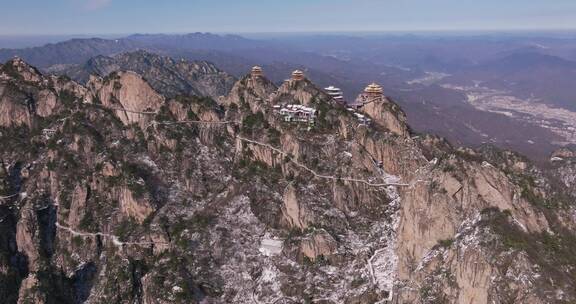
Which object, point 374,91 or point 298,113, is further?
point 374,91

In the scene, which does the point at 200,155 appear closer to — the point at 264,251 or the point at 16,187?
the point at 264,251

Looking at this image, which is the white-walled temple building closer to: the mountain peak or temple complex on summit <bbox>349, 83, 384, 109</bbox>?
temple complex on summit <bbox>349, 83, 384, 109</bbox>

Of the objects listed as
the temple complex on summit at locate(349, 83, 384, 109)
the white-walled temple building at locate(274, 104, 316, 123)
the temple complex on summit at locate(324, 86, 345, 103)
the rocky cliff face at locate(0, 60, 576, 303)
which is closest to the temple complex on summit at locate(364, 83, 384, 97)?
the temple complex on summit at locate(349, 83, 384, 109)

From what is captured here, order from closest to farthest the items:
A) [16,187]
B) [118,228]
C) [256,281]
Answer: [256,281] < [118,228] < [16,187]

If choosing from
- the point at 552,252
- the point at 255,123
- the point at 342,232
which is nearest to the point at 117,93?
the point at 255,123

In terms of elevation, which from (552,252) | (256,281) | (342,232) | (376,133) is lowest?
(256,281)

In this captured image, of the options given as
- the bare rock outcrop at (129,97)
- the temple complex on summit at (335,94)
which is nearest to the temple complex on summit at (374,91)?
the temple complex on summit at (335,94)

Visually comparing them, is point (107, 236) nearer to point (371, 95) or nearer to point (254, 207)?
point (254, 207)

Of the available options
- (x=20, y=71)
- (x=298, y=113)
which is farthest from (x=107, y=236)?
(x=20, y=71)
